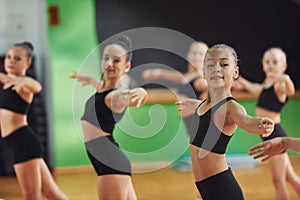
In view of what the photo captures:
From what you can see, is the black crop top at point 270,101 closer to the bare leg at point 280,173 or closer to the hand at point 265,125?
the bare leg at point 280,173

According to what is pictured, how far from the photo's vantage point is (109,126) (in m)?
2.65

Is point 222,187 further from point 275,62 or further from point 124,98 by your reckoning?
point 275,62

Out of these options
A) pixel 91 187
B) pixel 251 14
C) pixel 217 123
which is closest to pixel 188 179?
pixel 91 187

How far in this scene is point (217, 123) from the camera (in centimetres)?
219

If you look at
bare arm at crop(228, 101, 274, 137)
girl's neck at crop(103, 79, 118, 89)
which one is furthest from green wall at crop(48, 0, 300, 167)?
bare arm at crop(228, 101, 274, 137)

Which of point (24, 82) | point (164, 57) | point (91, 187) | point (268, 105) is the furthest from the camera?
point (164, 57)

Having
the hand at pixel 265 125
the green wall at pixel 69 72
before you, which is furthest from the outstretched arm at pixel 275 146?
the green wall at pixel 69 72

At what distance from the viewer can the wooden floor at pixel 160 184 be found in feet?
12.2

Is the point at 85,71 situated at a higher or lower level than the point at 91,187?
higher

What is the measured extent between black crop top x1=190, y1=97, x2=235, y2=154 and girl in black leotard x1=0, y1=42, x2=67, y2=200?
1.00m

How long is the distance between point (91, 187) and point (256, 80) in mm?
2241

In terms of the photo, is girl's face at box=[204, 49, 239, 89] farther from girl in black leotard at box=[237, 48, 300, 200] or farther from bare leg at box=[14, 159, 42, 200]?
girl in black leotard at box=[237, 48, 300, 200]

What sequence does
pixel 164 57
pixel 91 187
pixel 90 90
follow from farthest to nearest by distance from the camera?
pixel 164 57, pixel 91 187, pixel 90 90

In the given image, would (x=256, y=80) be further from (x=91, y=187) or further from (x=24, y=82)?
(x=24, y=82)
